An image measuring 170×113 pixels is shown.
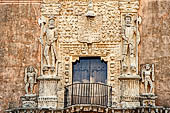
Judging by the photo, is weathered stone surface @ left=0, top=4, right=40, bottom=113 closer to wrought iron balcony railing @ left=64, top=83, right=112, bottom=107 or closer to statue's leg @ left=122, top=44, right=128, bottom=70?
wrought iron balcony railing @ left=64, top=83, right=112, bottom=107

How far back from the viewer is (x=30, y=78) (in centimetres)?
1734

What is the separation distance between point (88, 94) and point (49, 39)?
220 cm

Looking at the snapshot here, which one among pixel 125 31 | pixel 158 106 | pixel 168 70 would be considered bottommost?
pixel 158 106

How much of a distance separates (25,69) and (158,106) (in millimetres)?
4328

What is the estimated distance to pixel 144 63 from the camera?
17297 mm

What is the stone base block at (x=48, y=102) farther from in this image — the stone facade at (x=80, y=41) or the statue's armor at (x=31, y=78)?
the statue's armor at (x=31, y=78)

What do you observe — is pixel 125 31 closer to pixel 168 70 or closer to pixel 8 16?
pixel 168 70

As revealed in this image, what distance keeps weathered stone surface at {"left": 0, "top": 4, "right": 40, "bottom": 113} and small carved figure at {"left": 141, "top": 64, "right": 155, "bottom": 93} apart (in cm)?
336

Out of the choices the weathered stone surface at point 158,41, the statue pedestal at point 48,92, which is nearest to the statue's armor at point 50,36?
the statue pedestal at point 48,92

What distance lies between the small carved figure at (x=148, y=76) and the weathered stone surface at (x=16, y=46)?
336 cm

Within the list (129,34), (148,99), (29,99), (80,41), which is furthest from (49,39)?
(148,99)

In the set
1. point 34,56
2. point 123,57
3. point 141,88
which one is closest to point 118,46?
point 123,57

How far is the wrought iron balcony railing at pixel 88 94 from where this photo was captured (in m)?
16.8

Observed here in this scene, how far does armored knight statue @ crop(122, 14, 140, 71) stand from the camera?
56.6 ft
